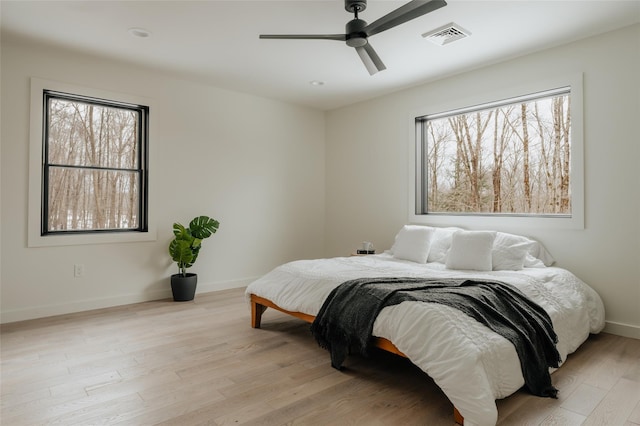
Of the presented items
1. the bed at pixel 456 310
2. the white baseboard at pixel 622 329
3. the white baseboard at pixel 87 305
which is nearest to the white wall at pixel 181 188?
the white baseboard at pixel 87 305

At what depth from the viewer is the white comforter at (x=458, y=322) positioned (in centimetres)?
191

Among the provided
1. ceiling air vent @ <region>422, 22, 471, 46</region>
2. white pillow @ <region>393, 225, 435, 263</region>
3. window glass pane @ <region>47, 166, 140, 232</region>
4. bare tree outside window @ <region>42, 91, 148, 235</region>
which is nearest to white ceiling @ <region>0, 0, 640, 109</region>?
ceiling air vent @ <region>422, 22, 471, 46</region>

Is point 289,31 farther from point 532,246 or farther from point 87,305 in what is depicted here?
point 87,305

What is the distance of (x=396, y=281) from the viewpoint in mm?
2807

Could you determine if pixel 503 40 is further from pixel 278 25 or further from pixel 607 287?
pixel 607 287

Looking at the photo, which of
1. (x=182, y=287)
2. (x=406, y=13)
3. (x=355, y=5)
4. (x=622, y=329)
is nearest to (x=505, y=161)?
(x=622, y=329)

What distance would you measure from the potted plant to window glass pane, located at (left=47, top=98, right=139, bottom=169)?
3.17ft

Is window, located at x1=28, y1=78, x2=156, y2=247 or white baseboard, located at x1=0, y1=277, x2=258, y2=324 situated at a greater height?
window, located at x1=28, y1=78, x2=156, y2=247

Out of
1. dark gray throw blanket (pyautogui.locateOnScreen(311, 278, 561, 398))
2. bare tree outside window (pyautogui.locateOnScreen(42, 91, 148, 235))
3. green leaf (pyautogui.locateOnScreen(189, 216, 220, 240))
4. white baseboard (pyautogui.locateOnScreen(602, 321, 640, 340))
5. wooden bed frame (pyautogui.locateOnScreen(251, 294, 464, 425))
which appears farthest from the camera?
green leaf (pyautogui.locateOnScreen(189, 216, 220, 240))

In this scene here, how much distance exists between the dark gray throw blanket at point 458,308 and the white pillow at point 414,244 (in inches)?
49.0

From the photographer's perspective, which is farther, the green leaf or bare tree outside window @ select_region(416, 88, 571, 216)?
the green leaf

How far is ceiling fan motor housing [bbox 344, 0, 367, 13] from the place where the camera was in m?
2.85

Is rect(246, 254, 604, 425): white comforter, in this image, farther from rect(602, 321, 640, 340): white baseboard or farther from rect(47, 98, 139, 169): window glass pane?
rect(47, 98, 139, 169): window glass pane

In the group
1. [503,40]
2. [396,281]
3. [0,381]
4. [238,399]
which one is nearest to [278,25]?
[503,40]
